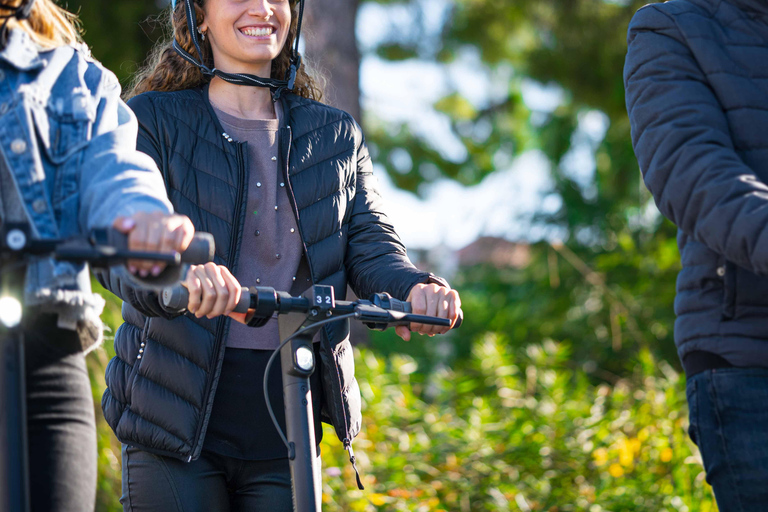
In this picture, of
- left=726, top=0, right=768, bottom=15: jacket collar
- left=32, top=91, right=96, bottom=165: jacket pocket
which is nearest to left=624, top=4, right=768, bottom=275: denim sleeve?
left=726, top=0, right=768, bottom=15: jacket collar

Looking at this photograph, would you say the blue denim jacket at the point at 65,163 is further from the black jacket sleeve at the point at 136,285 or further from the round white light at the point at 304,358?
the round white light at the point at 304,358

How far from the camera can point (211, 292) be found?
1.81m

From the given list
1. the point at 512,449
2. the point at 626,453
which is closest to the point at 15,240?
the point at 512,449

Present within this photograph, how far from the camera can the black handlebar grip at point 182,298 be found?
1.82m

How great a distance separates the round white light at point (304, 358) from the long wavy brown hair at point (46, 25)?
33.2 inches

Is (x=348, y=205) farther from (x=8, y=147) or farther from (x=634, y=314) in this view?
(x=634, y=314)

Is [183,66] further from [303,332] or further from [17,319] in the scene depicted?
[17,319]

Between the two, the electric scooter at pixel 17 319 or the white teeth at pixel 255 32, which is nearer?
the electric scooter at pixel 17 319

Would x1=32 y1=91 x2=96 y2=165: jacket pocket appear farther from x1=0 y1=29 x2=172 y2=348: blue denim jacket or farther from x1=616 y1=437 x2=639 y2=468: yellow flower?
x1=616 y1=437 x2=639 y2=468: yellow flower

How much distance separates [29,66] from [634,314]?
505 centimetres

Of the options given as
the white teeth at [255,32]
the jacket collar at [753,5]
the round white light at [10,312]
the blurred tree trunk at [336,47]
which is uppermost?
the blurred tree trunk at [336,47]

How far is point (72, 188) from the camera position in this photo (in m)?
1.76

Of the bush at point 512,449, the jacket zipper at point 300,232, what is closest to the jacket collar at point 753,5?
the jacket zipper at point 300,232

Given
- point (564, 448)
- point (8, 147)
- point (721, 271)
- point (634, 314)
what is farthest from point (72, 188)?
point (634, 314)
